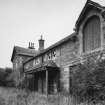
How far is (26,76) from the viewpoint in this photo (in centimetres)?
2906

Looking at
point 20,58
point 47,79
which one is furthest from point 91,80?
point 20,58

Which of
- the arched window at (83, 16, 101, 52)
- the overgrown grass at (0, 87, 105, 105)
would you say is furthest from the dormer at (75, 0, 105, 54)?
the overgrown grass at (0, 87, 105, 105)

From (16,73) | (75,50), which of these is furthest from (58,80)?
(16,73)

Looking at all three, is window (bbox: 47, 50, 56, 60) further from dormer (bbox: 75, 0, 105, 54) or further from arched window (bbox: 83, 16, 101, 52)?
arched window (bbox: 83, 16, 101, 52)

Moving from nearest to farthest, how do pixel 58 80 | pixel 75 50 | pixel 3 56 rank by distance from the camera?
1. pixel 75 50
2. pixel 58 80
3. pixel 3 56

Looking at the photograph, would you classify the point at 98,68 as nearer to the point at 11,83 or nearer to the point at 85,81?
the point at 85,81

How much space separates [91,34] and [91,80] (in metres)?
4.61

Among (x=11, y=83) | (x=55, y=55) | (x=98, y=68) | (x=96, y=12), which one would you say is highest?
(x=96, y=12)

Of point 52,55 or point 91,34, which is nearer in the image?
point 91,34

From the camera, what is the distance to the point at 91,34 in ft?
45.3

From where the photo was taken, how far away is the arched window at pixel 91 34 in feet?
43.0

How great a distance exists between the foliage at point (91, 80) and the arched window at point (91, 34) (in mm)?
2354

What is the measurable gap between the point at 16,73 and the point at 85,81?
25.6 m

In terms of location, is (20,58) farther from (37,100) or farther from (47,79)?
(37,100)
